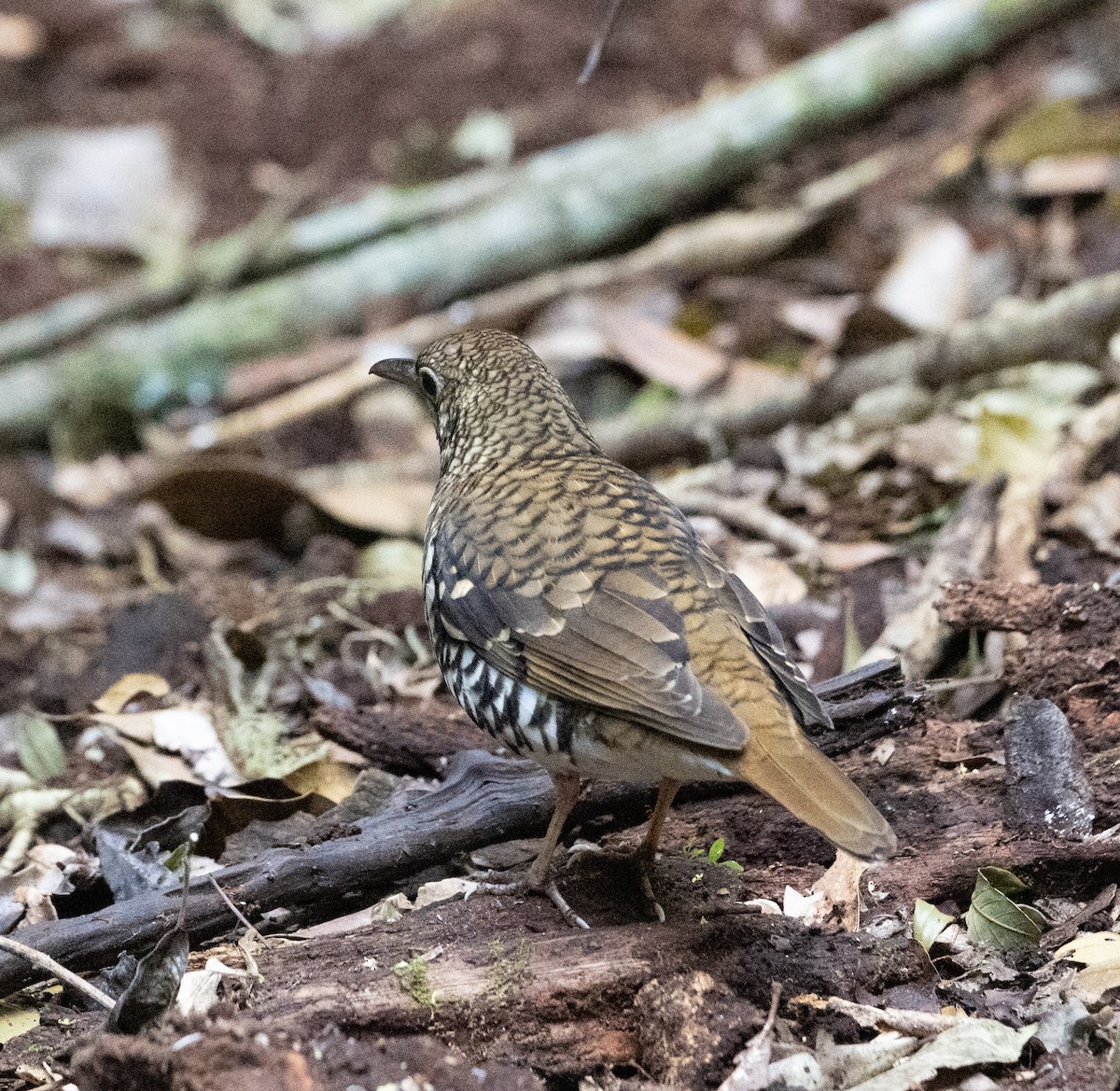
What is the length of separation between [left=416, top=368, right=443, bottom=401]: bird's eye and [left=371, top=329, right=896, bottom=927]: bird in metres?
0.44

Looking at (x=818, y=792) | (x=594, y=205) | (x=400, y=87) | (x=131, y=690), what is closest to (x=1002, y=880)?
(x=818, y=792)

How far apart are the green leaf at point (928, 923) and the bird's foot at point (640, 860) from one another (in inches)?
23.8

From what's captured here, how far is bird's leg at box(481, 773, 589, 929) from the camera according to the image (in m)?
3.54

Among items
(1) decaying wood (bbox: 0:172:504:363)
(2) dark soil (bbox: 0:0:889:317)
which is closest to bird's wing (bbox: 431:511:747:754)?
(1) decaying wood (bbox: 0:172:504:363)

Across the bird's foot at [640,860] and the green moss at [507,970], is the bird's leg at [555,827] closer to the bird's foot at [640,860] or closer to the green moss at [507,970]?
the bird's foot at [640,860]

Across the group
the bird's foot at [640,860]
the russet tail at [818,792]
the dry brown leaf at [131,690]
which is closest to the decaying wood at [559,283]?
the dry brown leaf at [131,690]

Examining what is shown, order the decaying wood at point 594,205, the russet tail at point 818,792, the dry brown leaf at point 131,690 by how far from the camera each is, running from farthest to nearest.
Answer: the decaying wood at point 594,205
the dry brown leaf at point 131,690
the russet tail at point 818,792

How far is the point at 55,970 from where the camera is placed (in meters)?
3.16

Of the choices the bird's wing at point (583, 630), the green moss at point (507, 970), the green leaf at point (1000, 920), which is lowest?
the green leaf at point (1000, 920)

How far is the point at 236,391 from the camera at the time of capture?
821 centimetres

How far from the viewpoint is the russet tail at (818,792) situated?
2.94 meters

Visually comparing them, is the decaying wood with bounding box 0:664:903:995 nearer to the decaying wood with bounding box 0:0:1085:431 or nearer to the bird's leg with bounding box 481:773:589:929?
the bird's leg with bounding box 481:773:589:929

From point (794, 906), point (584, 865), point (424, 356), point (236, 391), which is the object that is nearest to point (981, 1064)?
point (794, 906)

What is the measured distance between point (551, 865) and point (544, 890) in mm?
92
